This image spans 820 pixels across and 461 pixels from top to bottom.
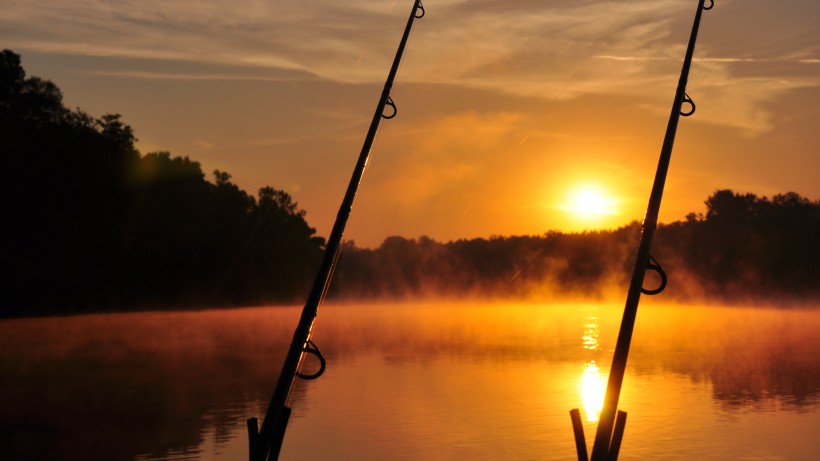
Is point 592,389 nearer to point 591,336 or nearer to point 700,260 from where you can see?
point 591,336

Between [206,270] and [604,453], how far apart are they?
110785mm

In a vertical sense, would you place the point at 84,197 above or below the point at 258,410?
above

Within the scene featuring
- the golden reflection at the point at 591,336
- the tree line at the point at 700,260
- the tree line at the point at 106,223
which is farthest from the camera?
the tree line at the point at 700,260

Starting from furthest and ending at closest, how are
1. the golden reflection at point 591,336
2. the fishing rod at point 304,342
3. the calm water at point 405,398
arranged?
the golden reflection at point 591,336 < the calm water at point 405,398 < the fishing rod at point 304,342

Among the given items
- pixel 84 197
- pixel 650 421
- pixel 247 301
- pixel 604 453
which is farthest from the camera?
pixel 247 301

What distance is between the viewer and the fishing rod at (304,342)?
7062 mm

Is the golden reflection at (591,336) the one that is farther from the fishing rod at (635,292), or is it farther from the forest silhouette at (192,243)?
the fishing rod at (635,292)

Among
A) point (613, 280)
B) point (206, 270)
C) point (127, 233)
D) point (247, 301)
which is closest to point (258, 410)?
point (127, 233)

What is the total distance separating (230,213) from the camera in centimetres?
12469

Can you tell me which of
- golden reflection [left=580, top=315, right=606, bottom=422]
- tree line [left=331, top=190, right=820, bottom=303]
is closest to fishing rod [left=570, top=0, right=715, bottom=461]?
golden reflection [left=580, top=315, right=606, bottom=422]

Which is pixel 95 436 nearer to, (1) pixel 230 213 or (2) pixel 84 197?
(2) pixel 84 197

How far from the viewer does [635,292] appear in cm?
729

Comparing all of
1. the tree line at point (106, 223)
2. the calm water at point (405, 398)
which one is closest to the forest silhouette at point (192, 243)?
the tree line at point (106, 223)

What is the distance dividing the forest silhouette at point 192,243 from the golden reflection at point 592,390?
30.8 metres
